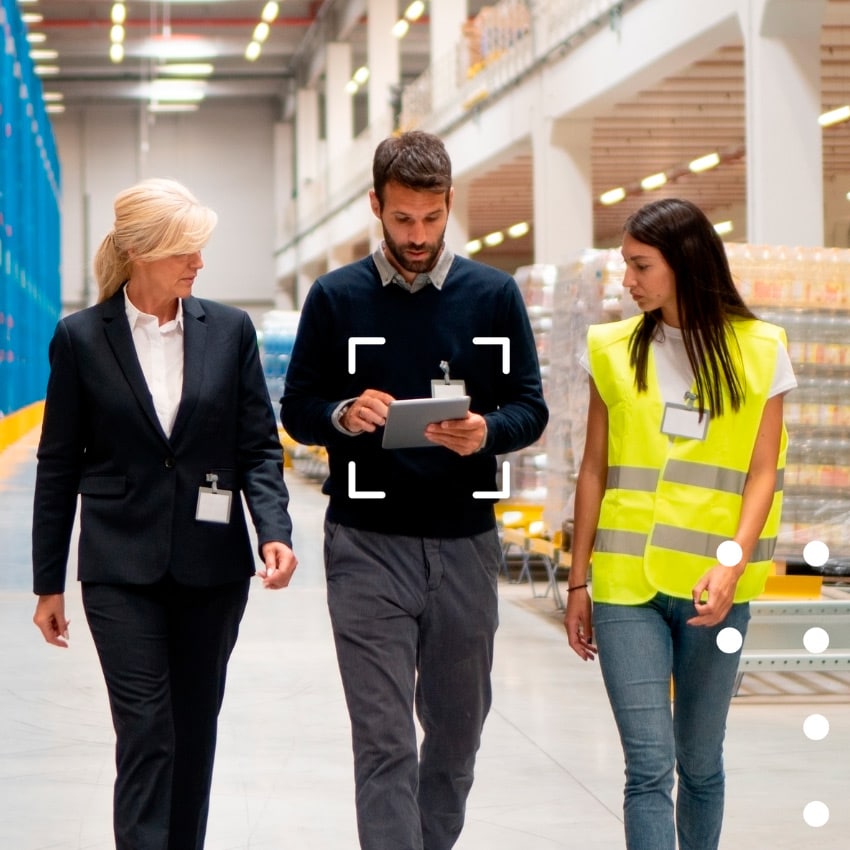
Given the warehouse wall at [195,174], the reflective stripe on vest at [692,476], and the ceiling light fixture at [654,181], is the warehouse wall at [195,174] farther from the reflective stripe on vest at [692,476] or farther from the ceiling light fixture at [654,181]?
the reflective stripe on vest at [692,476]

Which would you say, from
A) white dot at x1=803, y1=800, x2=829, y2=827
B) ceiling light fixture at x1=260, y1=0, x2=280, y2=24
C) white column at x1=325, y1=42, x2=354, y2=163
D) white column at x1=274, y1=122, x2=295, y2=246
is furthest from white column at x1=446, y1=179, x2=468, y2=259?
white column at x1=274, y1=122, x2=295, y2=246

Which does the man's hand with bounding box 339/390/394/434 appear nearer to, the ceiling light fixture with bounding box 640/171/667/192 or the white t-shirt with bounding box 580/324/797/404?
the white t-shirt with bounding box 580/324/797/404

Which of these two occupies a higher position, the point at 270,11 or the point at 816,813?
the point at 270,11

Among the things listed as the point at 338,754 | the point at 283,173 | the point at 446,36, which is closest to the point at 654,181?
the point at 446,36

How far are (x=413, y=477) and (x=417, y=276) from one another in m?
0.43

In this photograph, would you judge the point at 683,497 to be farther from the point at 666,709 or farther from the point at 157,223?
the point at 157,223

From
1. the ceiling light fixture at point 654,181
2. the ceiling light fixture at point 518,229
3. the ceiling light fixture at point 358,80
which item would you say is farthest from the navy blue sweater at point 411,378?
the ceiling light fixture at point 358,80

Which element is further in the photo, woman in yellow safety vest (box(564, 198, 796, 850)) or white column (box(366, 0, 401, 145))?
white column (box(366, 0, 401, 145))

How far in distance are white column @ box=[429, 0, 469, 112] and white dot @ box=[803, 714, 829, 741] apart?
17937 millimetres

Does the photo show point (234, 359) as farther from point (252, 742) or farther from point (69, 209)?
point (69, 209)

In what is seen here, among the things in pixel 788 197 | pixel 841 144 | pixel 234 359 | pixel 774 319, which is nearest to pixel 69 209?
pixel 841 144

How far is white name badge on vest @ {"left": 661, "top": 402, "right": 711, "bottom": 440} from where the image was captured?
3.08m

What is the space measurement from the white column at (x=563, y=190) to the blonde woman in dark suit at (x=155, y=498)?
1433cm

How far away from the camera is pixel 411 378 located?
327 cm
